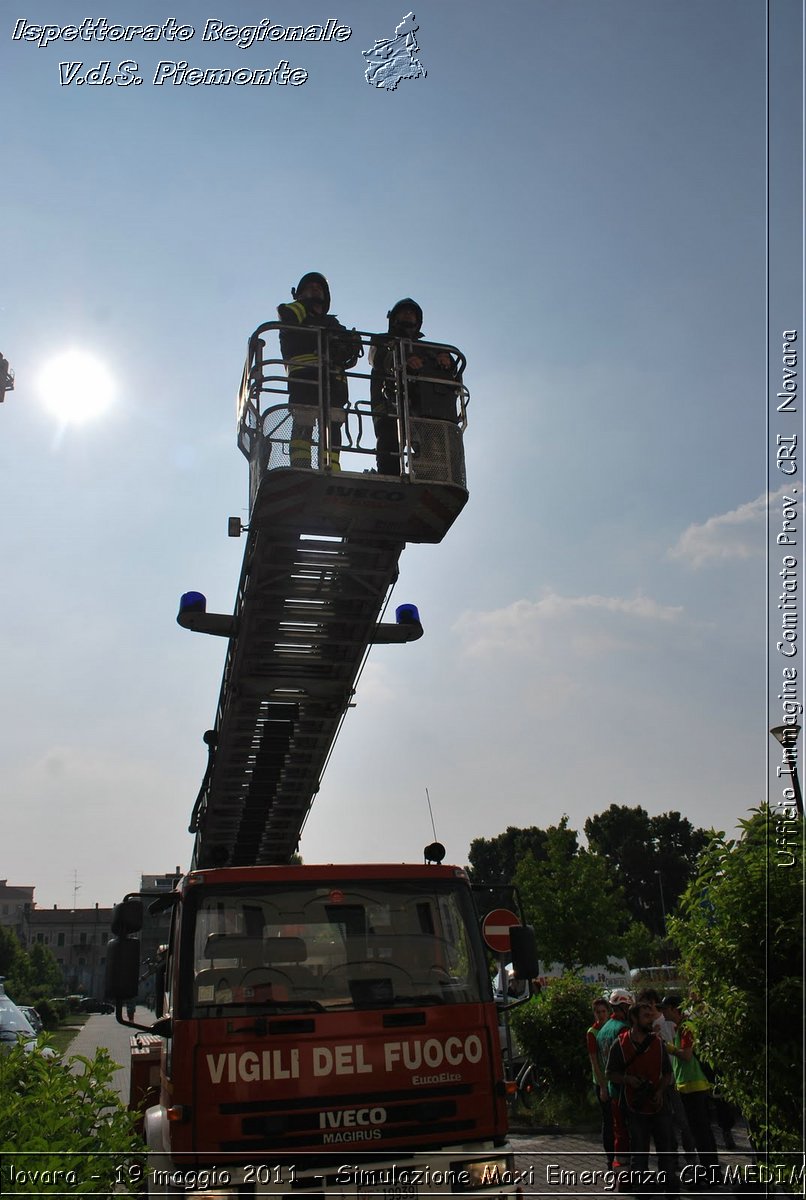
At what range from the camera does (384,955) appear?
18.0ft

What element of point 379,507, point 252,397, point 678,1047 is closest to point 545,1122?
point 678,1047

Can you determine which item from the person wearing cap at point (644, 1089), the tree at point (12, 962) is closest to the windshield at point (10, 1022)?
the person wearing cap at point (644, 1089)

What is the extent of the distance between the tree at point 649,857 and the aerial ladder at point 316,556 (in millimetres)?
65766

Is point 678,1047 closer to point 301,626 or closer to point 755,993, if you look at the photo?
point 755,993

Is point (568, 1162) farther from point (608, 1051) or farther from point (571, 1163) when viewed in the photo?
point (608, 1051)

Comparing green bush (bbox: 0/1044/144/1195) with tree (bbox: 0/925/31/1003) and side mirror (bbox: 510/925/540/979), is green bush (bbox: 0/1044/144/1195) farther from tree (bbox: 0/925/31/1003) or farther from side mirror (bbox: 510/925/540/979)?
tree (bbox: 0/925/31/1003)

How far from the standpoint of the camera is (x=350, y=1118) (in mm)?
4859

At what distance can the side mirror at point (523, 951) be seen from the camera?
609 centimetres

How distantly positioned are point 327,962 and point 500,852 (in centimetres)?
7256

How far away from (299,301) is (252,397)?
2.91ft

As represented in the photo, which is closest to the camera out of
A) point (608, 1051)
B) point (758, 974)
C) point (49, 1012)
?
point (758, 974)

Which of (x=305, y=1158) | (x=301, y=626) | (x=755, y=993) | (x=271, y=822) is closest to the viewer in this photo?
(x=305, y=1158)

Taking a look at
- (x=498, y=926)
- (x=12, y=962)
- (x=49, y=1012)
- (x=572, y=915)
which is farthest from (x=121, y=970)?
(x=12, y=962)

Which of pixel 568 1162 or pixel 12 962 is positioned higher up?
pixel 12 962
